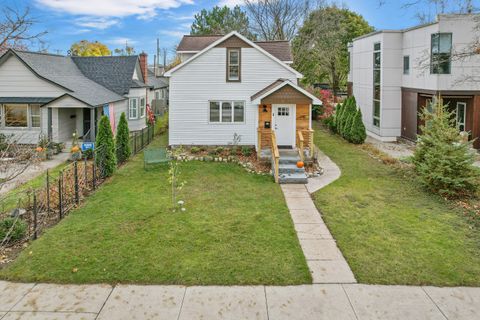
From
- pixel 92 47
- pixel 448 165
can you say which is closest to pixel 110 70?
pixel 448 165

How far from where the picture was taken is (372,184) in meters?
15.0

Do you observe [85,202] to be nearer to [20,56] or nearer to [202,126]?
[202,126]

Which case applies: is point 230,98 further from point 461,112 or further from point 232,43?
point 461,112

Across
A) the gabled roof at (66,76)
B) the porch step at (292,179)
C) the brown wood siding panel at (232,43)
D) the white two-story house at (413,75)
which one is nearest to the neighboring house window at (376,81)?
the white two-story house at (413,75)

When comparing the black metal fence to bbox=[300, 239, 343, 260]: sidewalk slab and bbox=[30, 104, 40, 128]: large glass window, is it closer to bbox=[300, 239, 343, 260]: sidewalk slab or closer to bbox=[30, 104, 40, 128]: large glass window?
bbox=[300, 239, 343, 260]: sidewalk slab

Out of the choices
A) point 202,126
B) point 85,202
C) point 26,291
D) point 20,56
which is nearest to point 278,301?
point 26,291

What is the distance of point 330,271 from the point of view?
809 cm

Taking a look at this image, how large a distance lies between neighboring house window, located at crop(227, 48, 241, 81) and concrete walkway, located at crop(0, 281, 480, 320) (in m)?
14.6

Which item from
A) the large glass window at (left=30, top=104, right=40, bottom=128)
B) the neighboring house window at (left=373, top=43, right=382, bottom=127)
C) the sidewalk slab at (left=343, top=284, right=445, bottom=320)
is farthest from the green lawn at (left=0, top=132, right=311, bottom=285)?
the neighboring house window at (left=373, top=43, right=382, bottom=127)

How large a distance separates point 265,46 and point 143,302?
1985cm

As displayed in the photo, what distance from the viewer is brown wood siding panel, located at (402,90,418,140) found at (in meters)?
23.6

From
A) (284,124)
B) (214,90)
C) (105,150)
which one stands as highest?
(214,90)

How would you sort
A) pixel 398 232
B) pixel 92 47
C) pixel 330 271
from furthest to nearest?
pixel 92 47 < pixel 398 232 < pixel 330 271

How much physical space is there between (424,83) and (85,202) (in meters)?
18.5
